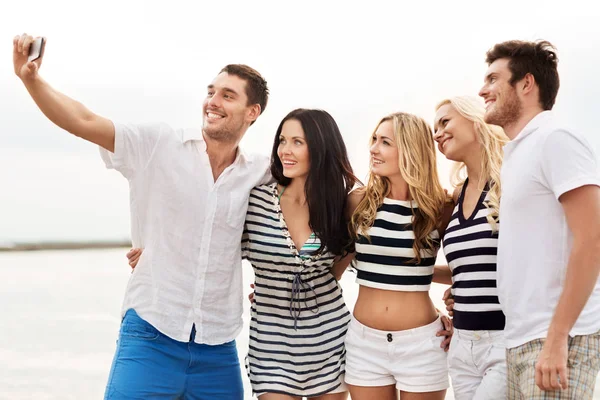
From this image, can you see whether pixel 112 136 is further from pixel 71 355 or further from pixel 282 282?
pixel 71 355

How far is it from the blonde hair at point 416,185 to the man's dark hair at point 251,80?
0.66 m

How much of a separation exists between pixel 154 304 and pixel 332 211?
0.99 metres

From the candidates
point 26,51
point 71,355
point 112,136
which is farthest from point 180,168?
point 71,355

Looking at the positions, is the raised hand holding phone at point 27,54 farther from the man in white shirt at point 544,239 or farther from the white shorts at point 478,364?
the white shorts at point 478,364

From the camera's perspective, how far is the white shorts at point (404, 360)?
3.14 m

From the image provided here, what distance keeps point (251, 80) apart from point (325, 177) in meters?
0.65

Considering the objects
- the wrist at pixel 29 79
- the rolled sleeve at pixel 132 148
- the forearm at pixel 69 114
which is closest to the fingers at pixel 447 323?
the rolled sleeve at pixel 132 148

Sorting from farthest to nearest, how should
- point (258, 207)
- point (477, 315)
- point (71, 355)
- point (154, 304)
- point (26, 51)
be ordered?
1. point (71, 355)
2. point (258, 207)
3. point (154, 304)
4. point (477, 315)
5. point (26, 51)

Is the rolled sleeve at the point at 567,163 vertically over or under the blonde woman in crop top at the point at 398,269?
over

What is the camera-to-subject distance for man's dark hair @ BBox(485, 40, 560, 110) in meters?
2.74

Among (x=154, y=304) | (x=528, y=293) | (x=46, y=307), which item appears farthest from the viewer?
(x=46, y=307)

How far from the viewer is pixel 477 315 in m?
2.96

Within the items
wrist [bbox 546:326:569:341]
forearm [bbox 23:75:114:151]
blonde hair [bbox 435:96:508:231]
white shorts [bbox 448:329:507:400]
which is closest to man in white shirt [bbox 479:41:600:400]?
wrist [bbox 546:326:569:341]

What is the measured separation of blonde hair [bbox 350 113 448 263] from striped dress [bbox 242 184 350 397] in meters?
0.31
